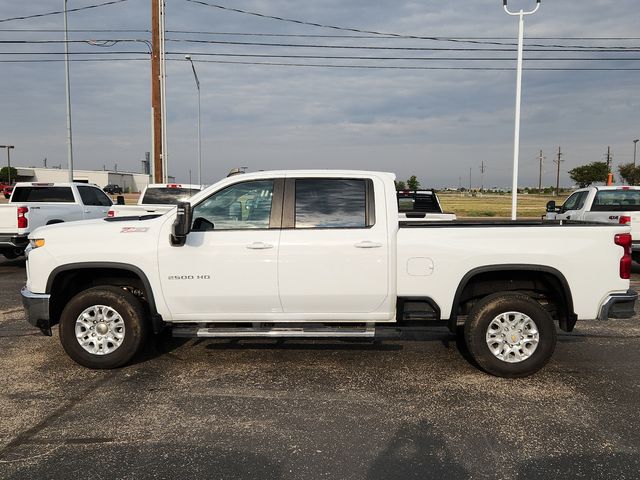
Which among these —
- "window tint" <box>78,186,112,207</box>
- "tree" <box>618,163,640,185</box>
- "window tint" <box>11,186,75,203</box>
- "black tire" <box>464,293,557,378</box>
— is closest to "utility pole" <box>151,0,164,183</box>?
"window tint" <box>78,186,112,207</box>

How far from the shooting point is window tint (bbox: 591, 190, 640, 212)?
1148 centimetres

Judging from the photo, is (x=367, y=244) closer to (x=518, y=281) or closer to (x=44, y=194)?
(x=518, y=281)

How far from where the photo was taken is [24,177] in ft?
374

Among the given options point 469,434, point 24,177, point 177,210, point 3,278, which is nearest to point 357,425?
point 469,434

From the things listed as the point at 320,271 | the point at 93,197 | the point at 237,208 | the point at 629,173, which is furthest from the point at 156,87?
the point at 629,173

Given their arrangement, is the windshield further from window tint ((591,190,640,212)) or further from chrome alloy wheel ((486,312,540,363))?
chrome alloy wheel ((486,312,540,363))

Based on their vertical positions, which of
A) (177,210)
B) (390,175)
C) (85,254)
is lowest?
(85,254)

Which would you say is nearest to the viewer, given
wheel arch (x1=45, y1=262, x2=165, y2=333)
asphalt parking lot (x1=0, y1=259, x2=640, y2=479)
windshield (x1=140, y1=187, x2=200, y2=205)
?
asphalt parking lot (x1=0, y1=259, x2=640, y2=479)

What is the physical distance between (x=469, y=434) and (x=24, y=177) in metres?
128

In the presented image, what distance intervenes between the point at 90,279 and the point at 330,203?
8.52 feet

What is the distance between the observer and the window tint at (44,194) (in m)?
13.1

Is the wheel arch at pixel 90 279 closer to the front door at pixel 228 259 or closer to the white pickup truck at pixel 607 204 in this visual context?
the front door at pixel 228 259

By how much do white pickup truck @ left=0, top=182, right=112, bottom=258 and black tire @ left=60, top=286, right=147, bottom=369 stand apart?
23.5 feet

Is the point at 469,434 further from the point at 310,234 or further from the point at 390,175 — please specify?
the point at 390,175
